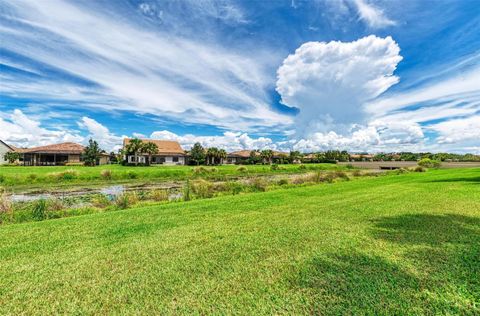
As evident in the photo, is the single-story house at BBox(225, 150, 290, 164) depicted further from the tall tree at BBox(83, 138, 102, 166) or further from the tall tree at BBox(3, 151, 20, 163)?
the tall tree at BBox(3, 151, 20, 163)

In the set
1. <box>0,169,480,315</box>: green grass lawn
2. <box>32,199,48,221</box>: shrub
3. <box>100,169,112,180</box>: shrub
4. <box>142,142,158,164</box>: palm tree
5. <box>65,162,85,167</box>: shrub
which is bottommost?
<box>32,199,48,221</box>: shrub

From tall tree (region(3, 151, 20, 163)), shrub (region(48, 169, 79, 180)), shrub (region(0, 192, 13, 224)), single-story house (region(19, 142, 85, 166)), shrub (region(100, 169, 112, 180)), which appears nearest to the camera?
shrub (region(0, 192, 13, 224))

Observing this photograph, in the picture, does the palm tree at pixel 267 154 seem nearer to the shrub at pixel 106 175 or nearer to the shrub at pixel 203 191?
the shrub at pixel 106 175

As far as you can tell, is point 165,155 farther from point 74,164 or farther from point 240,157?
point 240,157

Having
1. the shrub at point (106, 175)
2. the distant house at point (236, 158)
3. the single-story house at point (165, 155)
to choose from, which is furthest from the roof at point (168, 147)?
the shrub at point (106, 175)

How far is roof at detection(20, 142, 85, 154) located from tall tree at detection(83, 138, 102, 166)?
8.32ft

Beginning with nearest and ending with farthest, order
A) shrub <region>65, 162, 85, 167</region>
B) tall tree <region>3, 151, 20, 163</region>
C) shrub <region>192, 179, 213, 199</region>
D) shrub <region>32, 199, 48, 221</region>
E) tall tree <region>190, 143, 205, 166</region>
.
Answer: shrub <region>32, 199, 48, 221</region>
shrub <region>192, 179, 213, 199</region>
shrub <region>65, 162, 85, 167</region>
tall tree <region>3, 151, 20, 163</region>
tall tree <region>190, 143, 205, 166</region>

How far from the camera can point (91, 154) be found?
150 feet

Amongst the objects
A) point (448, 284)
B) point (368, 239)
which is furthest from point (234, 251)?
point (448, 284)

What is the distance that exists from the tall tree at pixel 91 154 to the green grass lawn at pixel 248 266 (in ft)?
148

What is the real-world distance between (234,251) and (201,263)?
2.32 ft

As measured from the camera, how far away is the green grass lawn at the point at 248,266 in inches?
114

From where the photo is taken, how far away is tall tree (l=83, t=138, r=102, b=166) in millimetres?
45531

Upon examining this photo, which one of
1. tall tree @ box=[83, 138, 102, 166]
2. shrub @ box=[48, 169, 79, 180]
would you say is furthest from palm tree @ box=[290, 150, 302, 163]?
shrub @ box=[48, 169, 79, 180]
